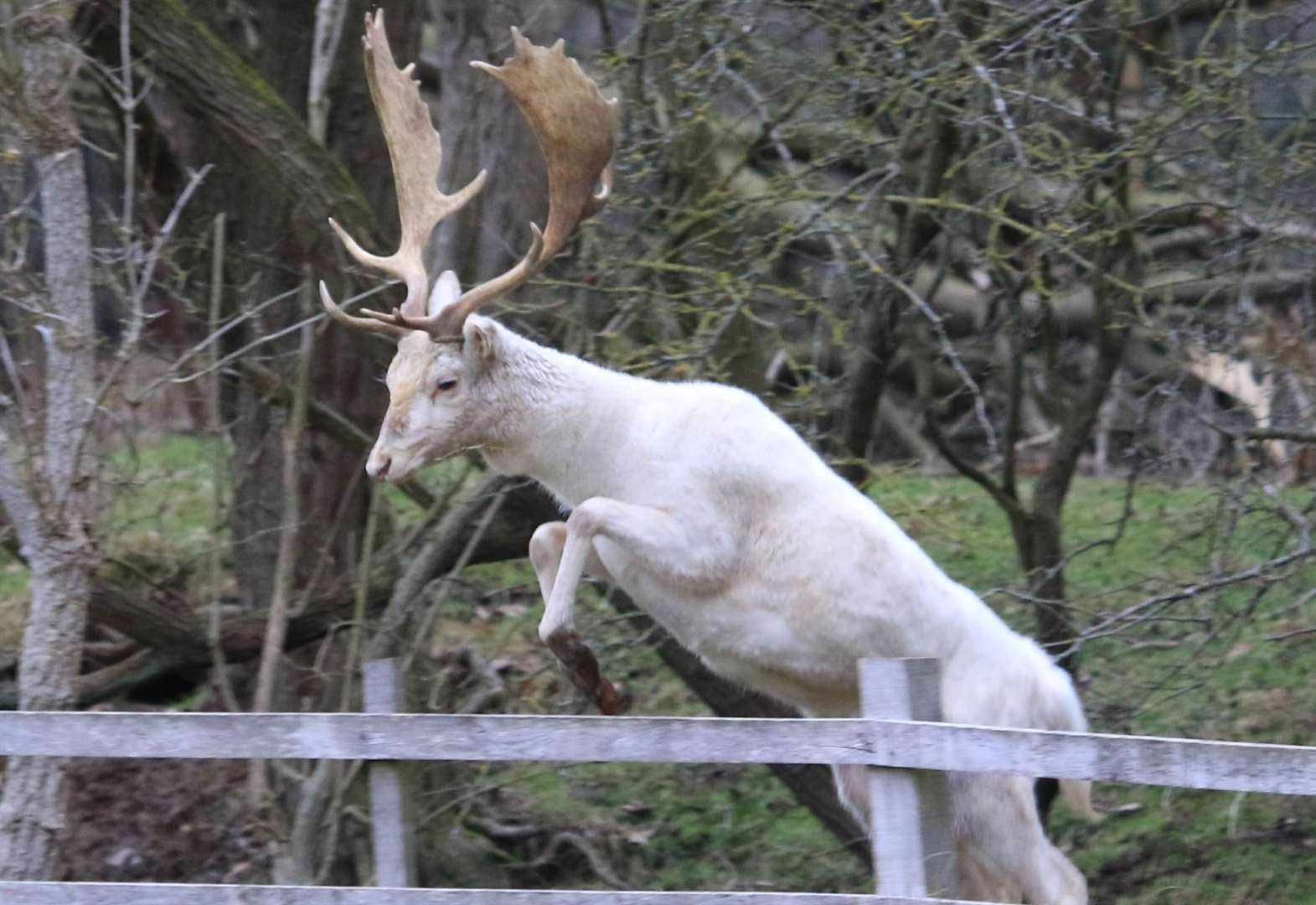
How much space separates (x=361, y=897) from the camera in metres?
4.64

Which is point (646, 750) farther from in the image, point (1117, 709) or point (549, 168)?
point (1117, 709)

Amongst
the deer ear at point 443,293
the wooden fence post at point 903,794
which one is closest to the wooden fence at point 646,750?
the wooden fence post at point 903,794

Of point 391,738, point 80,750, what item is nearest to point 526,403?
point 391,738

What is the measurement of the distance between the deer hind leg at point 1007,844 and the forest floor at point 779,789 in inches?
57.9

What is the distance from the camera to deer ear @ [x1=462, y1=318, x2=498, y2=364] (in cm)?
548

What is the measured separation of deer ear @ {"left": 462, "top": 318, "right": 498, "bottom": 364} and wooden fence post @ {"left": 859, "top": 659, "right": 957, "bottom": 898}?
173cm

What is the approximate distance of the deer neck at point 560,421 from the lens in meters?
5.57

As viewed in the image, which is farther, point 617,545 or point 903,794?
point 617,545

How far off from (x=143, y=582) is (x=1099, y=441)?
25.1 feet

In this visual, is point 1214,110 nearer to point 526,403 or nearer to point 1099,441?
point 526,403

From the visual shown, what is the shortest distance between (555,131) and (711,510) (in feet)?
4.24

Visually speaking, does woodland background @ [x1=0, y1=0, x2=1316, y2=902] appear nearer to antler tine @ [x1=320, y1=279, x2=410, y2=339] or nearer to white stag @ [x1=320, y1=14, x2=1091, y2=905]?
antler tine @ [x1=320, y1=279, x2=410, y2=339]

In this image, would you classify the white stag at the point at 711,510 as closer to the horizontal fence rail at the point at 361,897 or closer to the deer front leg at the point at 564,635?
the deer front leg at the point at 564,635

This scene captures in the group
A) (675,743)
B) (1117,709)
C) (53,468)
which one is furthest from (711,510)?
(1117,709)
